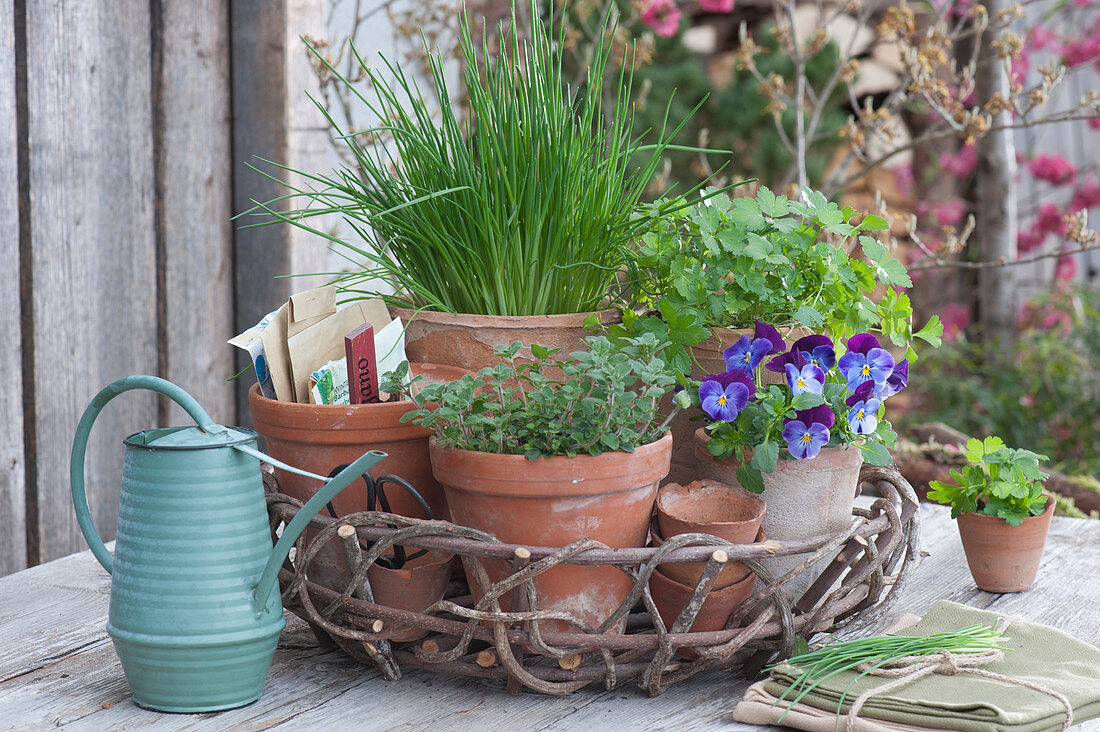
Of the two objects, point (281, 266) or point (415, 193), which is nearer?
point (415, 193)

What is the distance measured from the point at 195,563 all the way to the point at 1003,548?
909 millimetres

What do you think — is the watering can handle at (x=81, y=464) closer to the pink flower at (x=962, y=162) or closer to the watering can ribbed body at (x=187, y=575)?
the watering can ribbed body at (x=187, y=575)

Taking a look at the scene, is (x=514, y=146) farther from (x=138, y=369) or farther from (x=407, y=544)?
(x=138, y=369)

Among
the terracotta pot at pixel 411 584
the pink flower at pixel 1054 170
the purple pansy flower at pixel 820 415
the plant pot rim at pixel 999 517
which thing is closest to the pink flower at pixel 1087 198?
the pink flower at pixel 1054 170

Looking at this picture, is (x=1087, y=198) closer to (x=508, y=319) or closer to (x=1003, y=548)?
(x=1003, y=548)

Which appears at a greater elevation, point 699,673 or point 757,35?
point 757,35

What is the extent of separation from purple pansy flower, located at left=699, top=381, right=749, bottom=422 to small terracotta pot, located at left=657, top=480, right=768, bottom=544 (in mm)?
71

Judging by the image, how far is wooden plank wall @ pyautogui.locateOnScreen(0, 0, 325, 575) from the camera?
171 cm

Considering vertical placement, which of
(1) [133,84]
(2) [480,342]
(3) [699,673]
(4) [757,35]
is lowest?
(3) [699,673]

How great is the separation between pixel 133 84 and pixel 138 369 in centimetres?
53

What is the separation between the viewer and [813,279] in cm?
102

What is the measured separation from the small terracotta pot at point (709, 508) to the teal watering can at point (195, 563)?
279 mm

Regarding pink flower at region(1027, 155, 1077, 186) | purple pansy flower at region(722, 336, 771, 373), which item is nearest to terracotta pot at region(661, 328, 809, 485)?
purple pansy flower at region(722, 336, 771, 373)

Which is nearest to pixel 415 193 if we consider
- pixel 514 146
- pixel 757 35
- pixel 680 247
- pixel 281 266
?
pixel 514 146
